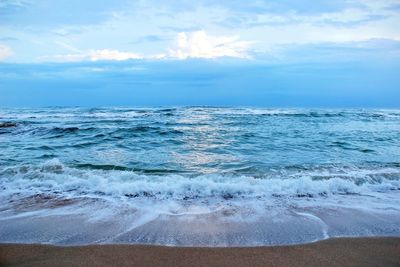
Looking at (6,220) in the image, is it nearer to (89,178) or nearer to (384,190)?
(89,178)

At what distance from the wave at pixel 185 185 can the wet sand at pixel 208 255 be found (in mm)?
2305

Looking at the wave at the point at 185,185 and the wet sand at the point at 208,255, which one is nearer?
the wet sand at the point at 208,255

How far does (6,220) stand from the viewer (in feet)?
15.4

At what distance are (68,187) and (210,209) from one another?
3.15 metres

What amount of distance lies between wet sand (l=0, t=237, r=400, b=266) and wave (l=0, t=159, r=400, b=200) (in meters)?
2.31

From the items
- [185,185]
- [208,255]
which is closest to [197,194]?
[185,185]

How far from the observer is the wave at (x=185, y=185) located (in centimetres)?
621

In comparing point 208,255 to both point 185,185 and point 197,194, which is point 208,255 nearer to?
point 197,194

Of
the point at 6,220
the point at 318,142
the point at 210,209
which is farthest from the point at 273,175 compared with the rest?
the point at 318,142

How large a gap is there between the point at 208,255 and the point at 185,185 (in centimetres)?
301

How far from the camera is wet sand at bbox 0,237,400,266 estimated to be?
11.0 ft

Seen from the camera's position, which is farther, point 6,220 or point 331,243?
point 6,220

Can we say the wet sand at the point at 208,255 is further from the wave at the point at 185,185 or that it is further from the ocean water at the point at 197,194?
Result: the wave at the point at 185,185

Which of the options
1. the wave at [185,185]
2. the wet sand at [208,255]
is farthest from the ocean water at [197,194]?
the wet sand at [208,255]
